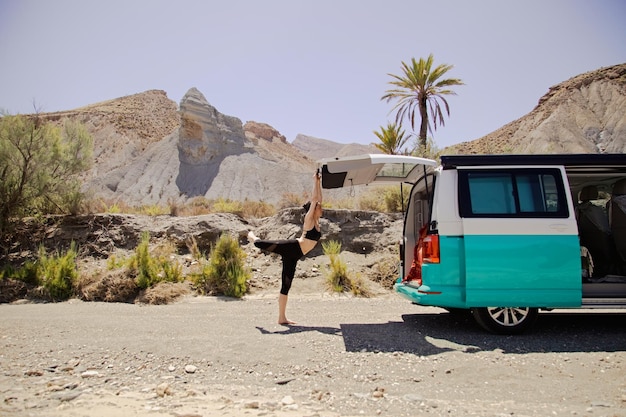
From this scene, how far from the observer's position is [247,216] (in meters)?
15.9

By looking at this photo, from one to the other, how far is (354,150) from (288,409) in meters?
97.1

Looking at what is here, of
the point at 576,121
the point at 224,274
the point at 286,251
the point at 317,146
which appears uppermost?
the point at 317,146

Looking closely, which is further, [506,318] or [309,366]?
[506,318]

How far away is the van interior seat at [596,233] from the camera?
701 cm

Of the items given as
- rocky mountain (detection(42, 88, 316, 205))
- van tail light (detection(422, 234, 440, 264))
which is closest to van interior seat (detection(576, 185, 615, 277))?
van tail light (detection(422, 234, 440, 264))

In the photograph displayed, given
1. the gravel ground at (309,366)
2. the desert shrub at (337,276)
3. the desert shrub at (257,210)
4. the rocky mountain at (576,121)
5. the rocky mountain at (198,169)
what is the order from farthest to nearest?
the rocky mountain at (576,121) < the rocky mountain at (198,169) < the desert shrub at (257,210) < the desert shrub at (337,276) < the gravel ground at (309,366)

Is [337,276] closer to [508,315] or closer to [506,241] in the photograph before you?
[508,315]

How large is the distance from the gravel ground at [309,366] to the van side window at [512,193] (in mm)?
1658

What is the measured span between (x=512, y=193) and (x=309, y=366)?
351cm

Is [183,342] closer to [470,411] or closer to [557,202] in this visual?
[470,411]

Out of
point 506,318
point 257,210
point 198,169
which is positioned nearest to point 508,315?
point 506,318

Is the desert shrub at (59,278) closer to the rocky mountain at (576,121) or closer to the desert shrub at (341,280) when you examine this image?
the desert shrub at (341,280)

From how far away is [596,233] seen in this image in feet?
23.3

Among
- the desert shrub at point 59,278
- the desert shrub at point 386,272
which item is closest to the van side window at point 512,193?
the desert shrub at point 386,272
